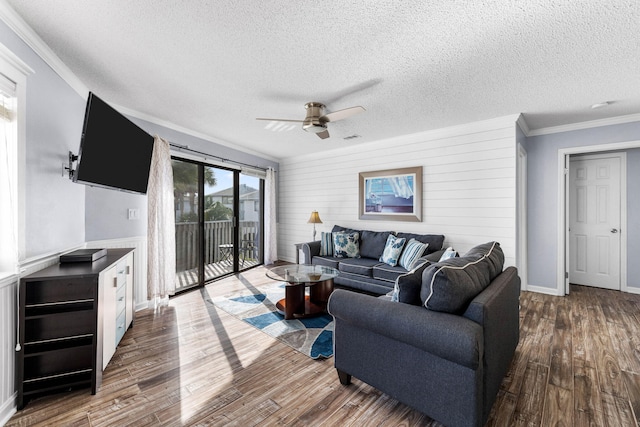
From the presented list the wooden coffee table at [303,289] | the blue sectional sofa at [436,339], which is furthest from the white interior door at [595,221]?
the wooden coffee table at [303,289]

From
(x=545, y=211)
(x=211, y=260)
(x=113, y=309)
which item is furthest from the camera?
(x=211, y=260)

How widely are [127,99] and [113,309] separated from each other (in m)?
2.24

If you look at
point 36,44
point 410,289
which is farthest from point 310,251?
point 36,44

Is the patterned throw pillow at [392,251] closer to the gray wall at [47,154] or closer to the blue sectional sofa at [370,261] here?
the blue sectional sofa at [370,261]

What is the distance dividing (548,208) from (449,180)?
1.47 metres

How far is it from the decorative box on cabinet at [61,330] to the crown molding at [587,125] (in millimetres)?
5445

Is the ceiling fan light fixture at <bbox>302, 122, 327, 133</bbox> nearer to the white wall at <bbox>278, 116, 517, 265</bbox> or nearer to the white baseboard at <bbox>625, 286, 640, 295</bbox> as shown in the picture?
the white wall at <bbox>278, 116, 517, 265</bbox>

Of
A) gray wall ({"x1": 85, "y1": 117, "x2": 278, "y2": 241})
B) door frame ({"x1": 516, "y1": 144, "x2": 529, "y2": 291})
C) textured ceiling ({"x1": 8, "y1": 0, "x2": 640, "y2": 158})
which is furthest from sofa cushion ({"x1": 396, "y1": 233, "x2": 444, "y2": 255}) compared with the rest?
gray wall ({"x1": 85, "y1": 117, "x2": 278, "y2": 241})

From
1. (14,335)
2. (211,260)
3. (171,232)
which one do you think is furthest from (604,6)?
(211,260)

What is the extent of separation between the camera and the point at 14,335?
1691mm

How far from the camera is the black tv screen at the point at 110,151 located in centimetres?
199

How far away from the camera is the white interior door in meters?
4.11

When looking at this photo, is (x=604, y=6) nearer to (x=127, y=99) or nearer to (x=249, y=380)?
(x=249, y=380)

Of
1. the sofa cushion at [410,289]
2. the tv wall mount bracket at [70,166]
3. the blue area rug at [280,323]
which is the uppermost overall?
the tv wall mount bracket at [70,166]
